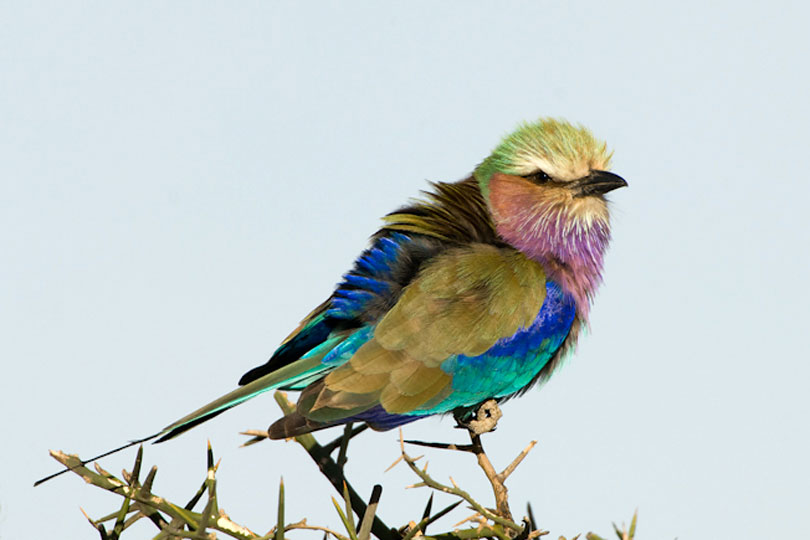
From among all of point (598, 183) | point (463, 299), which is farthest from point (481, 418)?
point (598, 183)

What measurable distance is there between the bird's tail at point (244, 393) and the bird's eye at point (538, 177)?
1432mm

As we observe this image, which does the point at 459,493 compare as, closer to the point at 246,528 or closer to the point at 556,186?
the point at 246,528

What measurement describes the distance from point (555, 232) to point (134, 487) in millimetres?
2559

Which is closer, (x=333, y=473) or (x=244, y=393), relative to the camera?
(x=333, y=473)

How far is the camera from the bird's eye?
14.5 feet

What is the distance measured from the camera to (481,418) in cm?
358

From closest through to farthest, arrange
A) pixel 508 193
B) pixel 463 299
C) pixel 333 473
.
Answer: pixel 333 473 < pixel 463 299 < pixel 508 193

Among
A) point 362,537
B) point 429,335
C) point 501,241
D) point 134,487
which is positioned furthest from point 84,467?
point 501,241

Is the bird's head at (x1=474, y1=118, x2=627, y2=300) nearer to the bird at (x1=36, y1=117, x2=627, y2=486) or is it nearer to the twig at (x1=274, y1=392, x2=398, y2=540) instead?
the bird at (x1=36, y1=117, x2=627, y2=486)

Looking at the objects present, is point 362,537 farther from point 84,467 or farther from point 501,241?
point 501,241

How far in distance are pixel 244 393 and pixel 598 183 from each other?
6.68 feet

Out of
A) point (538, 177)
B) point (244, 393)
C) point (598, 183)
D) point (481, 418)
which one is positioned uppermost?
point (538, 177)

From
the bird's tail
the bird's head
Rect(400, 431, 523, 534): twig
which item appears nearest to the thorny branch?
Rect(400, 431, 523, 534): twig

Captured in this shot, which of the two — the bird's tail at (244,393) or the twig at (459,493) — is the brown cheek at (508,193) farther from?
the twig at (459,493)
